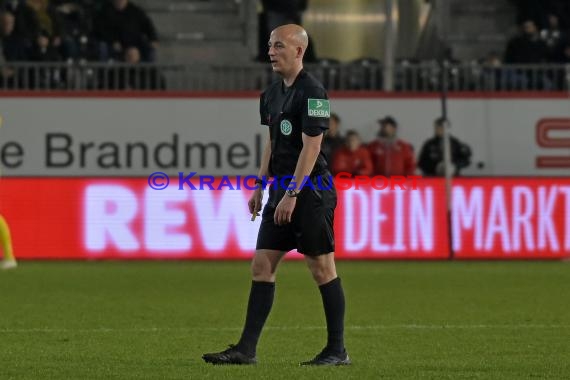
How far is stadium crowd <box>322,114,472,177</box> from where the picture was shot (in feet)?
74.1

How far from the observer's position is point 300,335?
35.8 feet

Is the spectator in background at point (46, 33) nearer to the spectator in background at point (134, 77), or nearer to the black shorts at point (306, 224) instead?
the spectator in background at point (134, 77)

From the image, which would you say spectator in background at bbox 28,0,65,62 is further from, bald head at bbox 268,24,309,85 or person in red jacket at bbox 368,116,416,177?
bald head at bbox 268,24,309,85

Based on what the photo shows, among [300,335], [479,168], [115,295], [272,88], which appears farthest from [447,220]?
[272,88]

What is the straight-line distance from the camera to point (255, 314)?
8.86 metres

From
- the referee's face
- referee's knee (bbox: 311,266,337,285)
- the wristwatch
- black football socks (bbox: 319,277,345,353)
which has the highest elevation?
the referee's face

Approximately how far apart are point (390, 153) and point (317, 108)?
47.5ft

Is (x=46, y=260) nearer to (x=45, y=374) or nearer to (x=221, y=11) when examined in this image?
(x=221, y=11)

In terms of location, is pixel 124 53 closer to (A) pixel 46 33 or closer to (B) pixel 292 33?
(A) pixel 46 33

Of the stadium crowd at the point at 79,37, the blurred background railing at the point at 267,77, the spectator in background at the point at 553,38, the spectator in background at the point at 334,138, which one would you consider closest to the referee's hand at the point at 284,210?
the spectator in background at the point at 334,138

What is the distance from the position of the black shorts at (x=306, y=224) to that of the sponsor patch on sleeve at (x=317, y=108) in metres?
0.41

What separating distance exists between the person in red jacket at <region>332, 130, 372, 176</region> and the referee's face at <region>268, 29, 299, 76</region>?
13.7m

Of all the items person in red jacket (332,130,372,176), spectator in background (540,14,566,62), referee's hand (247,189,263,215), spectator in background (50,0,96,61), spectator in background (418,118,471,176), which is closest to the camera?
referee's hand (247,189,263,215)

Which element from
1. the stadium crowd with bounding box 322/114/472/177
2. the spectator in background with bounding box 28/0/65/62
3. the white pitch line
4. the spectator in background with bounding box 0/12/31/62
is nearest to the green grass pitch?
the white pitch line
